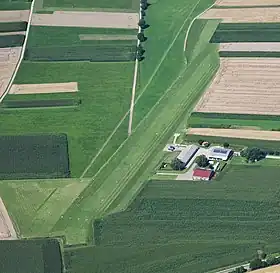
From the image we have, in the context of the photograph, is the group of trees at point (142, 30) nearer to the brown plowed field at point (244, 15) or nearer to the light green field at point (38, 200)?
the brown plowed field at point (244, 15)

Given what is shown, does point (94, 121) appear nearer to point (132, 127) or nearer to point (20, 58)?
point (132, 127)

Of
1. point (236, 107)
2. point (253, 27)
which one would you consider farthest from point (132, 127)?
point (253, 27)

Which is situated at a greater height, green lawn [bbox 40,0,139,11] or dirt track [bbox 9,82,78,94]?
green lawn [bbox 40,0,139,11]

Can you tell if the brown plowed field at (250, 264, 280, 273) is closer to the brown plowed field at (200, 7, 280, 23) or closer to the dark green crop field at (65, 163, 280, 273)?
the dark green crop field at (65, 163, 280, 273)

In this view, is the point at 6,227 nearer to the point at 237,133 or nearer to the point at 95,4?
the point at 237,133

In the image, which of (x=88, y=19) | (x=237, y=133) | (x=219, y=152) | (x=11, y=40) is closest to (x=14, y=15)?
(x=11, y=40)

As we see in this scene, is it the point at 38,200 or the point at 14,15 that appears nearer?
the point at 38,200

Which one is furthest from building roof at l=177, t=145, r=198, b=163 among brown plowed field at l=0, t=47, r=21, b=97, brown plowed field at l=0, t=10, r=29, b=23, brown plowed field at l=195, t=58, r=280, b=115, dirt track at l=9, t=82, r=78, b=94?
brown plowed field at l=0, t=10, r=29, b=23
